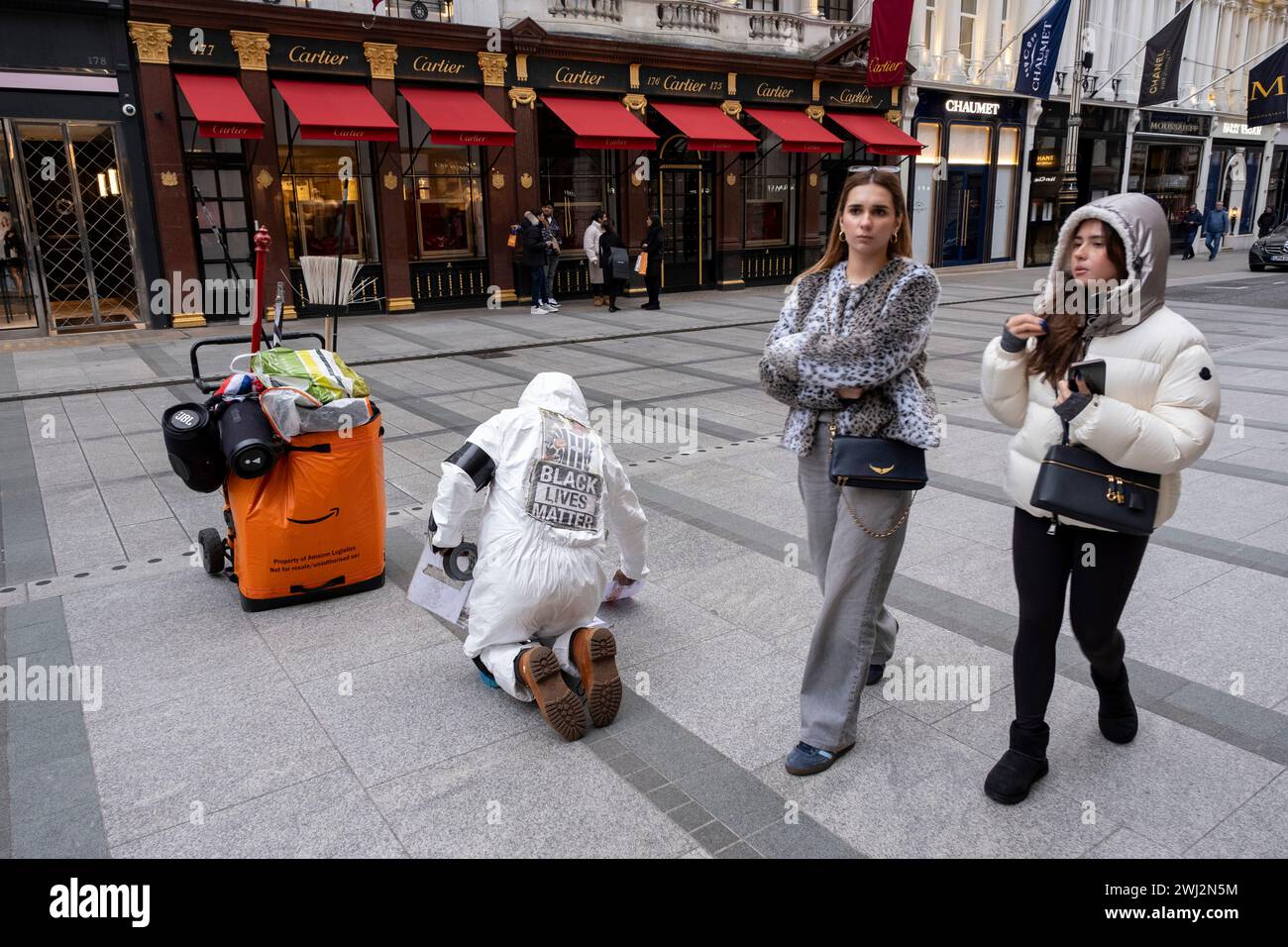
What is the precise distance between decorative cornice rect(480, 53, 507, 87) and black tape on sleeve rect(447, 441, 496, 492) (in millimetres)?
15515

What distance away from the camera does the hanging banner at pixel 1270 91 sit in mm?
25438

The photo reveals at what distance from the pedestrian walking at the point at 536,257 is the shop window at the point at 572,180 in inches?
53.8

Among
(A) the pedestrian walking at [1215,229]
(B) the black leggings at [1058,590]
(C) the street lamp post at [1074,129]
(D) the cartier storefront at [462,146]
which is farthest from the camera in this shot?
(A) the pedestrian walking at [1215,229]

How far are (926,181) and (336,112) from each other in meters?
15.8

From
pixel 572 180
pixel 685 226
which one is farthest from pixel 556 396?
pixel 685 226

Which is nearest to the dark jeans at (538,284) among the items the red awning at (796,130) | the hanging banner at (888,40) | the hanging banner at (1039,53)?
the red awning at (796,130)

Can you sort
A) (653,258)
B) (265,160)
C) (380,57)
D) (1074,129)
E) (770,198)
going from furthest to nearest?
1. (1074,129)
2. (770,198)
3. (653,258)
4. (380,57)
5. (265,160)

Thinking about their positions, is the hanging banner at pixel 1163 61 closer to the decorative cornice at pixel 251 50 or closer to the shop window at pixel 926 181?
the shop window at pixel 926 181

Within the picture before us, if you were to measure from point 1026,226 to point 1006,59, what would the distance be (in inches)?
184

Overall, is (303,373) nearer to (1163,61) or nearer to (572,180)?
(572,180)

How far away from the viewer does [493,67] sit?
17406mm

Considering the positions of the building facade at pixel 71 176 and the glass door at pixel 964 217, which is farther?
the glass door at pixel 964 217
